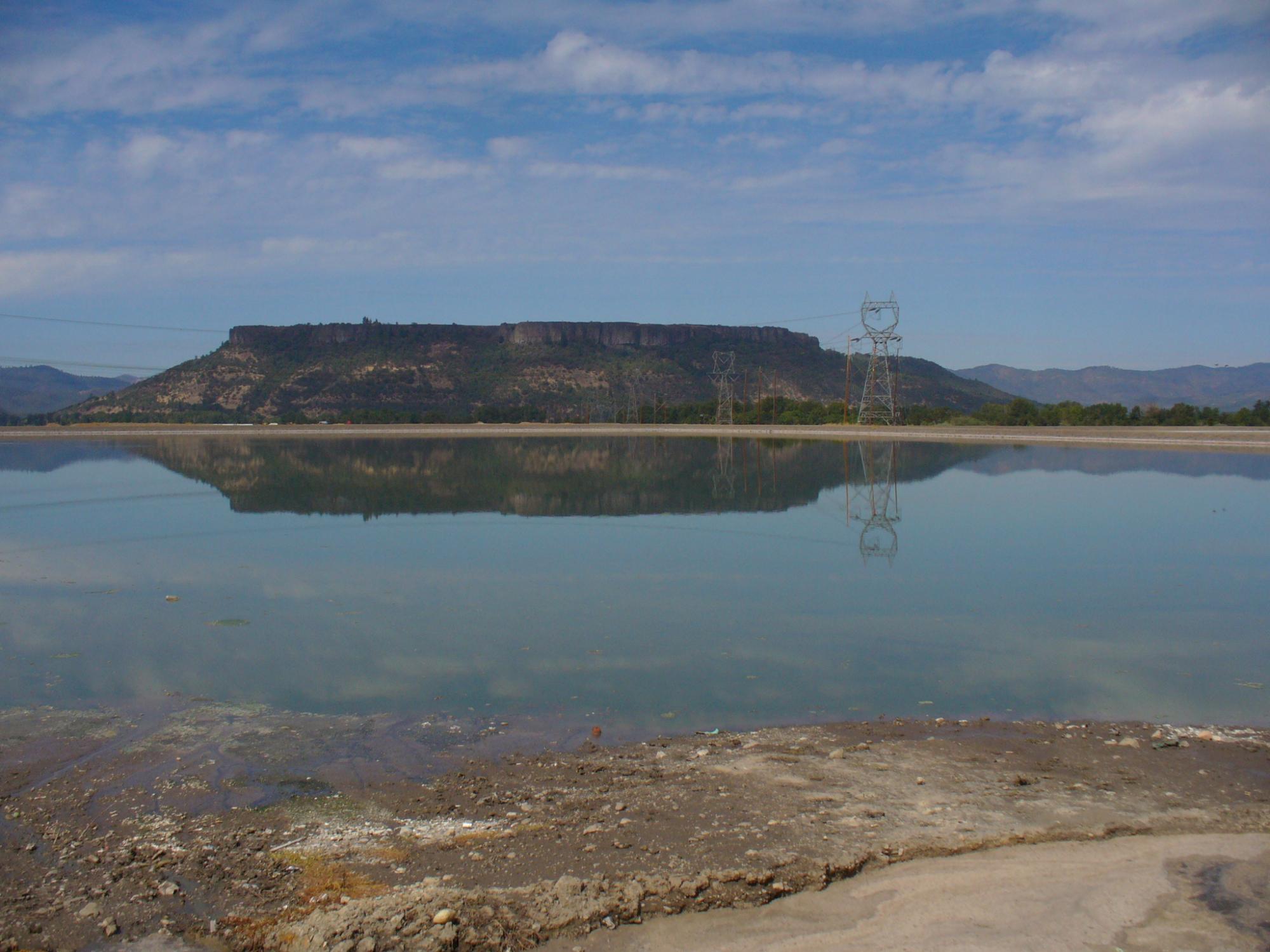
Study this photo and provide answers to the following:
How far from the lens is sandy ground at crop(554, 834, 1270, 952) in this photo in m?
3.78

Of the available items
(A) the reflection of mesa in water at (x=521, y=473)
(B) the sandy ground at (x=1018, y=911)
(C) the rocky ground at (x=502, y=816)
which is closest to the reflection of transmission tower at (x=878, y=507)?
(A) the reflection of mesa in water at (x=521, y=473)

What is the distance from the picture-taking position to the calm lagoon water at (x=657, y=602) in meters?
7.44

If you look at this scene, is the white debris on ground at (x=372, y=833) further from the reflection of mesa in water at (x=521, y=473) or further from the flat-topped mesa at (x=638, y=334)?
the flat-topped mesa at (x=638, y=334)

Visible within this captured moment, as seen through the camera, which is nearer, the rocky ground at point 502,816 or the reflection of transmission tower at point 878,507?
the rocky ground at point 502,816

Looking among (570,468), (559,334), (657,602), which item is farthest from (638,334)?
(657,602)

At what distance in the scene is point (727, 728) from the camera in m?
6.55

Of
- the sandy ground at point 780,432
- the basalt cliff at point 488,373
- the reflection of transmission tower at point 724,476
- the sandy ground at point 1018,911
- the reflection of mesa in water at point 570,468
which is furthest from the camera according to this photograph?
the basalt cliff at point 488,373

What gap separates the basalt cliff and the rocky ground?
92.8 meters

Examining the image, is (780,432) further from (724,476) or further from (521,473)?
(521,473)

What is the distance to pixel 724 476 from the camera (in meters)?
30.1

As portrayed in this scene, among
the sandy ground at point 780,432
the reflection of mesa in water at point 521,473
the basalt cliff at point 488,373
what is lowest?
the reflection of mesa in water at point 521,473

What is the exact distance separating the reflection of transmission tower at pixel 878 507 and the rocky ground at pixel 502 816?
26.8 ft

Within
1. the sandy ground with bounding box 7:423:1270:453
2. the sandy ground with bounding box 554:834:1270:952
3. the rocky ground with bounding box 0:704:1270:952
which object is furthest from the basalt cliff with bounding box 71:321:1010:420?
the sandy ground with bounding box 554:834:1270:952

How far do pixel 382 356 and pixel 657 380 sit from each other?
3619 cm
